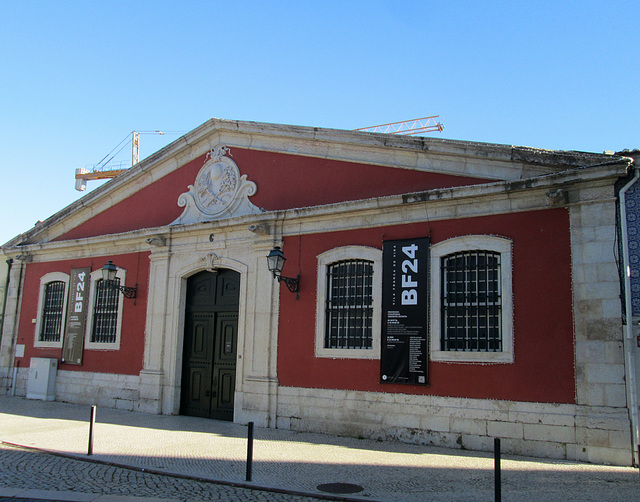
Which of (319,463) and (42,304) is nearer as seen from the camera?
(319,463)

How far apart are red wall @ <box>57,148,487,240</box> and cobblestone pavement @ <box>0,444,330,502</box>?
644 cm

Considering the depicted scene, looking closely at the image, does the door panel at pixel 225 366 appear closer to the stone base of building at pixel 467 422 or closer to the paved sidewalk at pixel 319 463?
the paved sidewalk at pixel 319 463

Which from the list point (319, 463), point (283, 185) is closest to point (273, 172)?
point (283, 185)

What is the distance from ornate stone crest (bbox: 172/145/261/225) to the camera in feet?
44.5

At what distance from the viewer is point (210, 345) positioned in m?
13.5

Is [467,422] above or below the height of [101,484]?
above

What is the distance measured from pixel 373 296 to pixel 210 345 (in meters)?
4.53

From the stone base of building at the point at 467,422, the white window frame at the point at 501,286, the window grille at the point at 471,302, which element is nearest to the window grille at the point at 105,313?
the stone base of building at the point at 467,422

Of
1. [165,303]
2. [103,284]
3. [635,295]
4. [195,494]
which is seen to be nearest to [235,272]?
[165,303]

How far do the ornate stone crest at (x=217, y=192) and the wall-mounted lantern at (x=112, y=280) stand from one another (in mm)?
1921

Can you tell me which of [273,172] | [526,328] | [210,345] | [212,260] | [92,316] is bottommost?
[210,345]

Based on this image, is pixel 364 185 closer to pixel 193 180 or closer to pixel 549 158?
pixel 549 158

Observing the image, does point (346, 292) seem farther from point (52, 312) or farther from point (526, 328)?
point (52, 312)

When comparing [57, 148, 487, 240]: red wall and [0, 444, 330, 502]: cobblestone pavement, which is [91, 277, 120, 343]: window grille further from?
[0, 444, 330, 502]: cobblestone pavement
